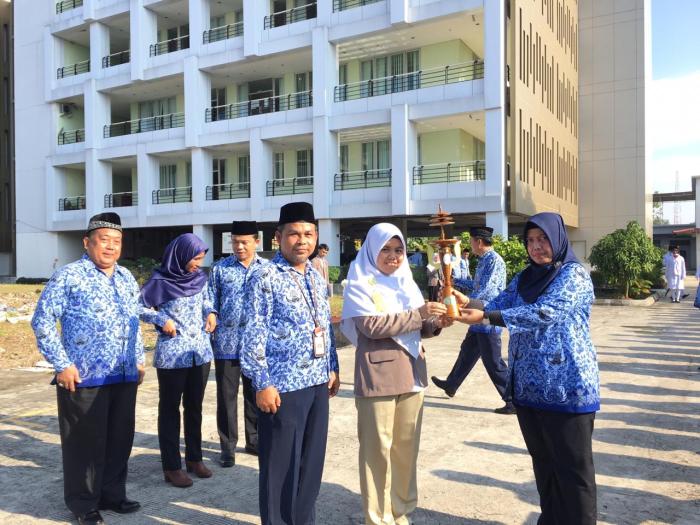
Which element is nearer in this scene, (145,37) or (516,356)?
(516,356)

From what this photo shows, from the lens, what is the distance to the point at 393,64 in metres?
23.7

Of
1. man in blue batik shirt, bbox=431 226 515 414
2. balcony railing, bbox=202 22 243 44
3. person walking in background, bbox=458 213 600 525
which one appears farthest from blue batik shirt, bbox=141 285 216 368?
balcony railing, bbox=202 22 243 44

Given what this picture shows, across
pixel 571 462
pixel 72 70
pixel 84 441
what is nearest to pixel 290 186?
pixel 72 70

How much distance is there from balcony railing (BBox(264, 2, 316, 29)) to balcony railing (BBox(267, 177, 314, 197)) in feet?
21.3

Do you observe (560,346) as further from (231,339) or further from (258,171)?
(258,171)

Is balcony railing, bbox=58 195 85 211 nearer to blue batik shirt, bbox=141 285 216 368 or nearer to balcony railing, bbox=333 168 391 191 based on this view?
balcony railing, bbox=333 168 391 191

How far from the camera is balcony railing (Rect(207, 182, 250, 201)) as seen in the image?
2687cm

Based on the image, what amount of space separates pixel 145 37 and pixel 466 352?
85.3 feet

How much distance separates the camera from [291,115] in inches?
942

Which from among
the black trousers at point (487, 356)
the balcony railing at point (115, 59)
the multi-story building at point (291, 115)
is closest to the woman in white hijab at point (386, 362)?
the black trousers at point (487, 356)

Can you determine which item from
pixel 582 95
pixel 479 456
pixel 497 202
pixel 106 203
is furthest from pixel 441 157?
pixel 479 456

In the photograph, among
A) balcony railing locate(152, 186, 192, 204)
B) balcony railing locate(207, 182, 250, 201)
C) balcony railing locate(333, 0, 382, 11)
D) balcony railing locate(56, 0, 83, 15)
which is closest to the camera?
balcony railing locate(333, 0, 382, 11)

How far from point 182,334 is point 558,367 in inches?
110

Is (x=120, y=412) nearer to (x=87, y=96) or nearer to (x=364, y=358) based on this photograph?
(x=364, y=358)
